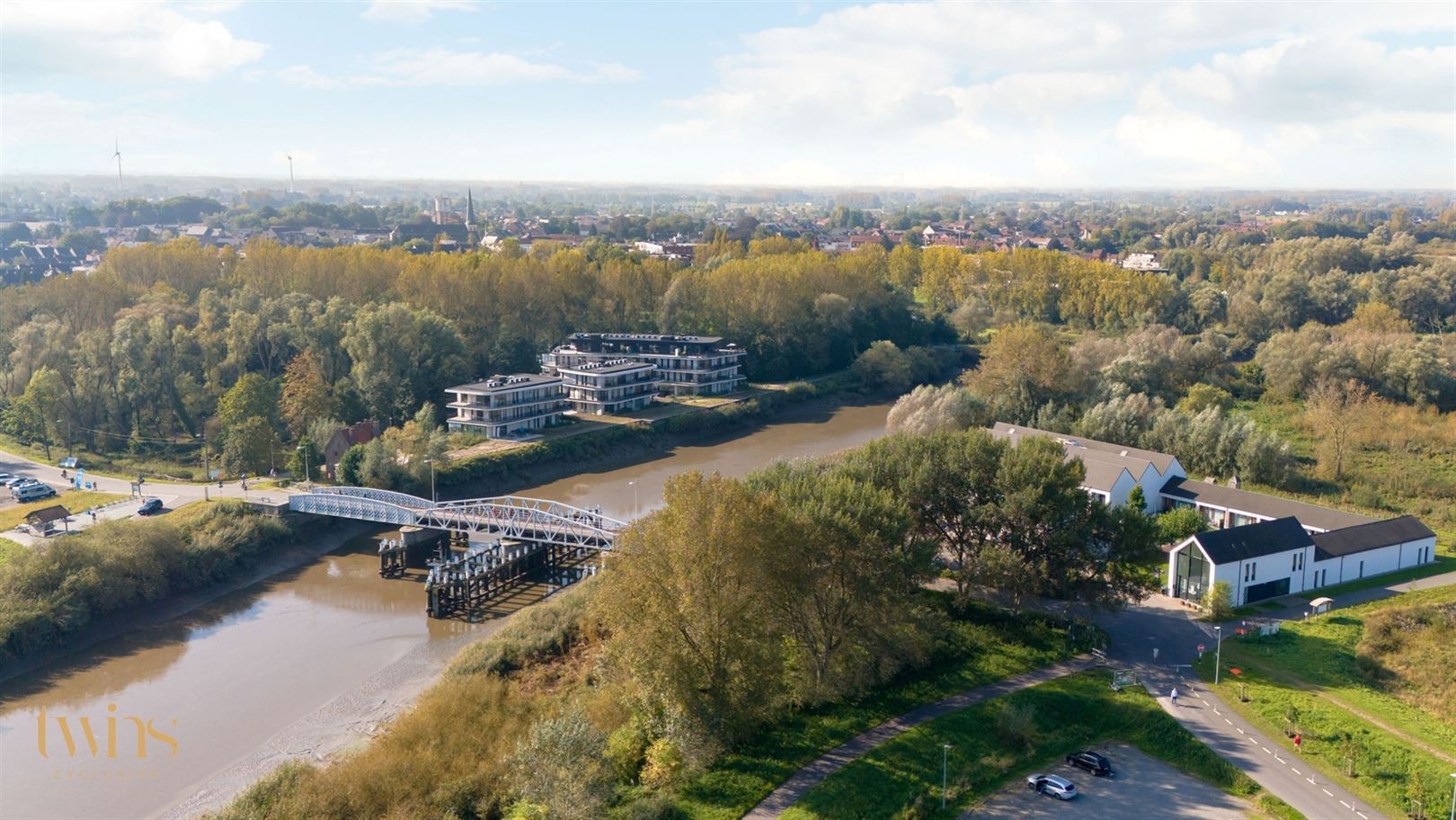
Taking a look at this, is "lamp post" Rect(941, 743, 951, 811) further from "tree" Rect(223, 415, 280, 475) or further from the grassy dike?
"tree" Rect(223, 415, 280, 475)

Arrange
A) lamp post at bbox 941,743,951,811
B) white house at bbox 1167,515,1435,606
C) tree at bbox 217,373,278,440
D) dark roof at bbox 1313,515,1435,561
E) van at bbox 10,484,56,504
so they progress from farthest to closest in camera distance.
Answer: tree at bbox 217,373,278,440
van at bbox 10,484,56,504
dark roof at bbox 1313,515,1435,561
white house at bbox 1167,515,1435,606
lamp post at bbox 941,743,951,811

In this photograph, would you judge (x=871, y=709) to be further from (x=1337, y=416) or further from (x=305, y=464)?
(x=1337, y=416)

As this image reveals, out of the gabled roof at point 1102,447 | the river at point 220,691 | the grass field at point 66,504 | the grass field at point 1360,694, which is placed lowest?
the river at point 220,691

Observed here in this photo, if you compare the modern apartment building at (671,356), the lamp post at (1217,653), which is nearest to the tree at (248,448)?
the modern apartment building at (671,356)

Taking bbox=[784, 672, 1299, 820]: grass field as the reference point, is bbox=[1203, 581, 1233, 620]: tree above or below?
above

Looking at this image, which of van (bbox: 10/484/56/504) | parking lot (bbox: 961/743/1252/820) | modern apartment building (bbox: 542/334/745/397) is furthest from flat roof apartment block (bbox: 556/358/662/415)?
parking lot (bbox: 961/743/1252/820)

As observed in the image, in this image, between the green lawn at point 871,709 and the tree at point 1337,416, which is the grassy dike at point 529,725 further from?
the tree at point 1337,416
